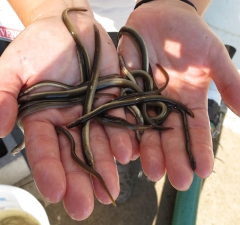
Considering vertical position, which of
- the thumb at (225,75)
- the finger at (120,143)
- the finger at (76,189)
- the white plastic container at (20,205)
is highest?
the thumb at (225,75)

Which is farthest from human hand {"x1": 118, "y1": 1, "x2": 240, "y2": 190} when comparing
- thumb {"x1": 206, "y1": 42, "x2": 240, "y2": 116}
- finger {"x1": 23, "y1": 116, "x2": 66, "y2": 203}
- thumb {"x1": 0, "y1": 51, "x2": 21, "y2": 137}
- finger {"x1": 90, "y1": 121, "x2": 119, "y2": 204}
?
thumb {"x1": 0, "y1": 51, "x2": 21, "y2": 137}

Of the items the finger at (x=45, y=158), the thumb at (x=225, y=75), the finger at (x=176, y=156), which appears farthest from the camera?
the thumb at (x=225, y=75)

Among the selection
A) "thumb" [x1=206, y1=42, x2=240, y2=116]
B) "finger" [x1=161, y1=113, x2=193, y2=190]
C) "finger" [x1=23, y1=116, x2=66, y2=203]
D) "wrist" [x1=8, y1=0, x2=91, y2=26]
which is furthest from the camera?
"wrist" [x1=8, y1=0, x2=91, y2=26]

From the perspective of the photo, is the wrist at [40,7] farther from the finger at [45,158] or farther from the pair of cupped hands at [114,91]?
the finger at [45,158]

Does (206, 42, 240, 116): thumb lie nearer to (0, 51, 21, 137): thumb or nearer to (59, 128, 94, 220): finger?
(59, 128, 94, 220): finger

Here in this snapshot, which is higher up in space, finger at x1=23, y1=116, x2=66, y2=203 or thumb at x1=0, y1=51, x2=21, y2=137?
thumb at x1=0, y1=51, x2=21, y2=137

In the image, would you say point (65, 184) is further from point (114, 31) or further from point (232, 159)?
point (232, 159)

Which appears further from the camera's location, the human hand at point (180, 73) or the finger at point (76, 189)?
the human hand at point (180, 73)

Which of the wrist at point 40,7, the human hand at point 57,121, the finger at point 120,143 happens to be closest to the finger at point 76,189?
the human hand at point 57,121
